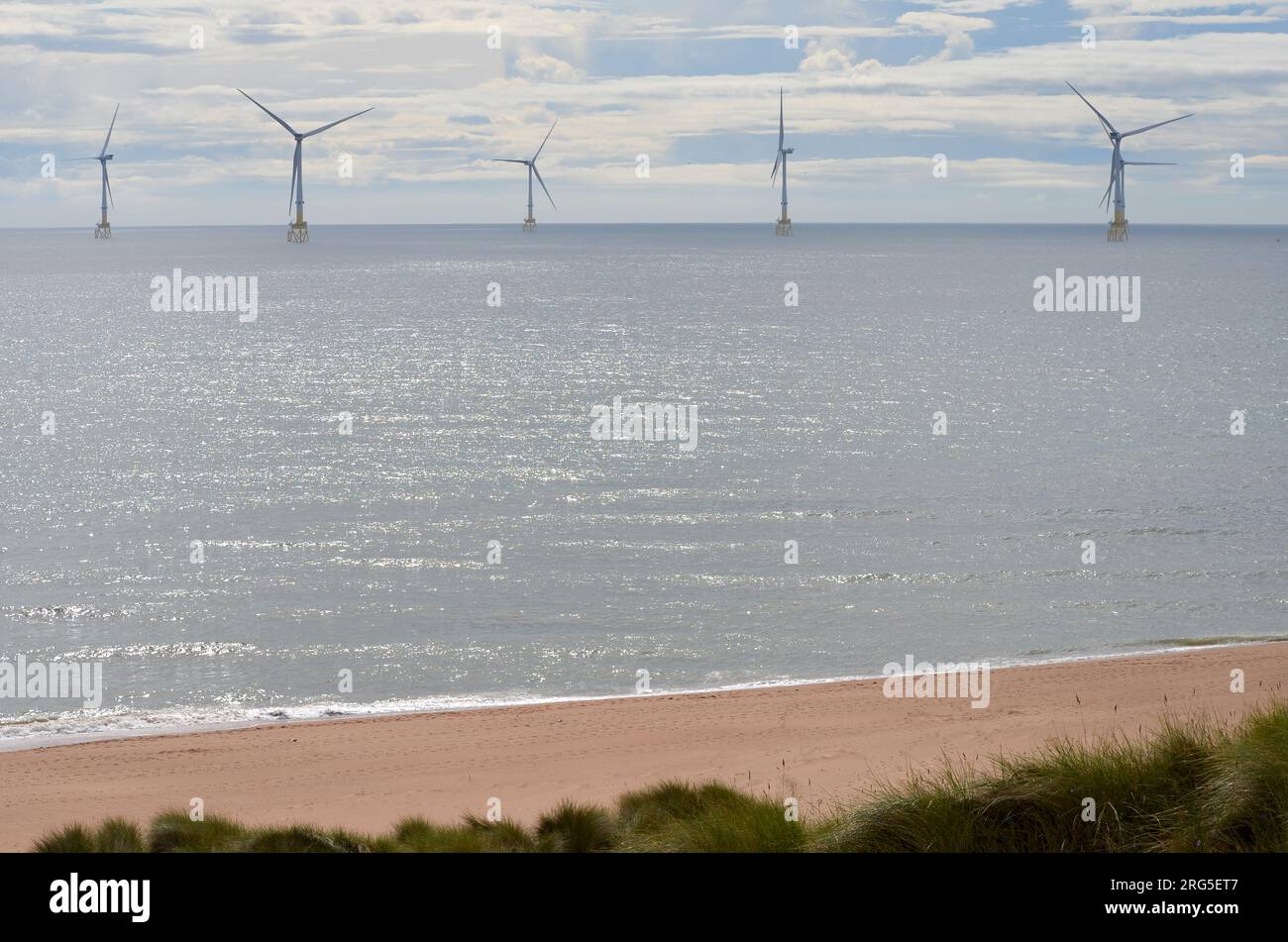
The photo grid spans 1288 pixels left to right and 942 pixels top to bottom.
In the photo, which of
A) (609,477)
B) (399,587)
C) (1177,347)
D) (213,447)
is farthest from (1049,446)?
(1177,347)

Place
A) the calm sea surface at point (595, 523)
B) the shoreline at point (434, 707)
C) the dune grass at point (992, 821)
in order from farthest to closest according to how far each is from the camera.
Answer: the calm sea surface at point (595, 523) → the shoreline at point (434, 707) → the dune grass at point (992, 821)

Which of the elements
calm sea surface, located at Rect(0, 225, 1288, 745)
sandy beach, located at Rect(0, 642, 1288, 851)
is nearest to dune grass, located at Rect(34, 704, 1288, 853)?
sandy beach, located at Rect(0, 642, 1288, 851)

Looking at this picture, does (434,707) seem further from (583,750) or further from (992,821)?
(992,821)

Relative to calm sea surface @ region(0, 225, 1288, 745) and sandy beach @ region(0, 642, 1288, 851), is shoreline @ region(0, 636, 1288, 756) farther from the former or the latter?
sandy beach @ region(0, 642, 1288, 851)

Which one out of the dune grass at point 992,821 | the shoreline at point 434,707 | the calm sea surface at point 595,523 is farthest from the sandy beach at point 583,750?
the dune grass at point 992,821

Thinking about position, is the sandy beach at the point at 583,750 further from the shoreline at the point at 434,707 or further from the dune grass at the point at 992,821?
the dune grass at the point at 992,821

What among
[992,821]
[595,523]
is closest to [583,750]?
[992,821]

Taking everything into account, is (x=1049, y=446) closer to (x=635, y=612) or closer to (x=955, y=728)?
(x=635, y=612)
